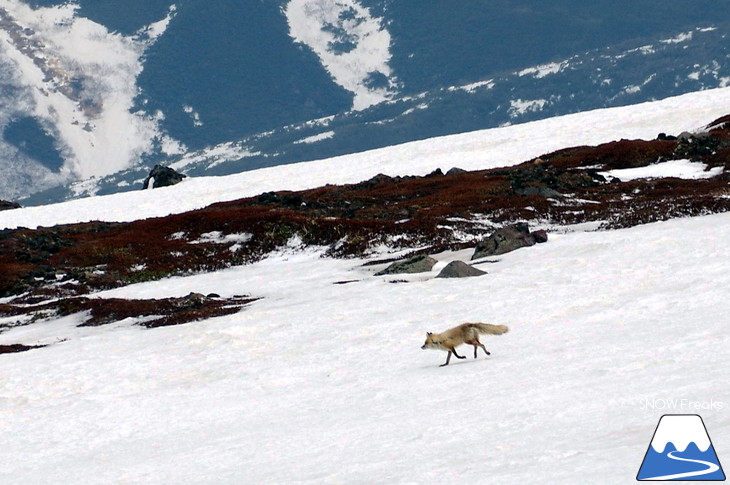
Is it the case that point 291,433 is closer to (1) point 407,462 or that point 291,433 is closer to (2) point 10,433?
(1) point 407,462

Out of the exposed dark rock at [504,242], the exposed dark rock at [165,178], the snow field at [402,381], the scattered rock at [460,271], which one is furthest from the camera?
the exposed dark rock at [165,178]

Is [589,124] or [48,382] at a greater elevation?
[589,124]

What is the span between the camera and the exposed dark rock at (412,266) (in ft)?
108

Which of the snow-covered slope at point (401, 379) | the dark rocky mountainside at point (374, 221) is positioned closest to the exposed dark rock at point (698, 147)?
the dark rocky mountainside at point (374, 221)

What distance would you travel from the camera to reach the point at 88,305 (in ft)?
116

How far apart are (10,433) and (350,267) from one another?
67.9ft

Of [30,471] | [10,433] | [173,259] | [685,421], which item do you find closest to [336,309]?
[10,433]

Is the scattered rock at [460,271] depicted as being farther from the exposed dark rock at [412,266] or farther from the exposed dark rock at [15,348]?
the exposed dark rock at [15,348]

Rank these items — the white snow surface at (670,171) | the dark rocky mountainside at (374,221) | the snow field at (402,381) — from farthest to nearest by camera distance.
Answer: the white snow surface at (670,171), the dark rocky mountainside at (374,221), the snow field at (402,381)

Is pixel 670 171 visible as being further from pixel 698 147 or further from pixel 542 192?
pixel 542 192

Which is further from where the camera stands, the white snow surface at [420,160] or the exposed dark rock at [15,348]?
the white snow surface at [420,160]

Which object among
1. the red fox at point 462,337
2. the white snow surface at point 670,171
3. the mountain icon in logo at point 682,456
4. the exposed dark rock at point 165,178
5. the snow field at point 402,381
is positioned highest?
the exposed dark rock at point 165,178

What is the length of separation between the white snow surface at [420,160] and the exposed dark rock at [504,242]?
5050cm

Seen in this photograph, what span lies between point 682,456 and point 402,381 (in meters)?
9.32
